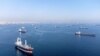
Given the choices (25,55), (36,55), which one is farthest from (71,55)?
(25,55)

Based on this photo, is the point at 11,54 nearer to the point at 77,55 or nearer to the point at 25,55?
the point at 25,55

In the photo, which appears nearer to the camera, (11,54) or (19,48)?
(11,54)

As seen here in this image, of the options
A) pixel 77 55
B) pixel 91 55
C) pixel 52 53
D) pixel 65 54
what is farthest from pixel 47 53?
pixel 91 55

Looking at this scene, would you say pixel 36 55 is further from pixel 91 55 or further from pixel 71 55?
pixel 91 55

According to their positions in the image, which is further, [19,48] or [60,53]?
[19,48]

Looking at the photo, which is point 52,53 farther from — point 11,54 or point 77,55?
point 11,54

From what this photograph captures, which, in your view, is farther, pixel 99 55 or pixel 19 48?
pixel 19 48

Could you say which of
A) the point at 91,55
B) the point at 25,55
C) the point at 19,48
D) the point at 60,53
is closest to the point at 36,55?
the point at 25,55

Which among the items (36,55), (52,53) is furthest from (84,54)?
(36,55)
